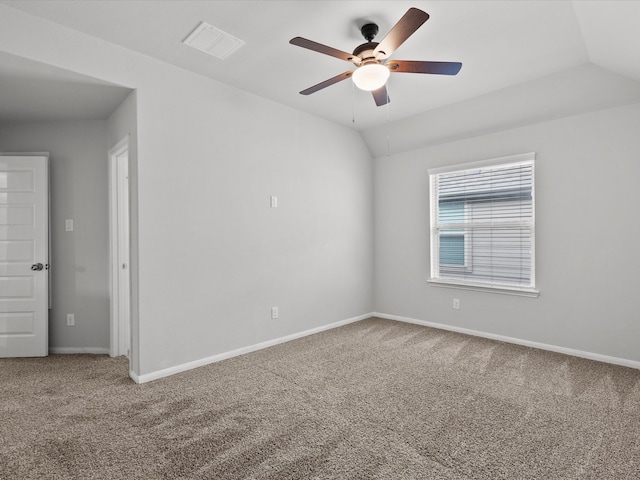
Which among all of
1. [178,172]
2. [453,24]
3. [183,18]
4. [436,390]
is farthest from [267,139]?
[436,390]

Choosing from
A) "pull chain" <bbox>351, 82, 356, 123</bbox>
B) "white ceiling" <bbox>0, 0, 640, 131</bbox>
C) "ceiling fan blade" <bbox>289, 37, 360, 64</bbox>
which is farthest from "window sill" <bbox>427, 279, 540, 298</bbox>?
"ceiling fan blade" <bbox>289, 37, 360, 64</bbox>

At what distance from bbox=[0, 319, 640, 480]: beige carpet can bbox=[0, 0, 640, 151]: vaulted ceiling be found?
2419 mm

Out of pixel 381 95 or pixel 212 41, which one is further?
pixel 381 95

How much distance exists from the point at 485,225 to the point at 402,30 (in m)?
2.81

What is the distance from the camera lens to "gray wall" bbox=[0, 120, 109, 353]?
3.79 meters

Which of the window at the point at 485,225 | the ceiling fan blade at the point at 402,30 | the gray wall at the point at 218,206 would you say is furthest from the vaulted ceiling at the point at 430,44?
the window at the point at 485,225

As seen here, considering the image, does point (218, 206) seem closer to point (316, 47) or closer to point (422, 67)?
point (316, 47)

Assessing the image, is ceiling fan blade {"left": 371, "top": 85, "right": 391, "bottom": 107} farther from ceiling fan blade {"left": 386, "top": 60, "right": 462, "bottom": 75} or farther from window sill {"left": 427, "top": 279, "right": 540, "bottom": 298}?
window sill {"left": 427, "top": 279, "right": 540, "bottom": 298}

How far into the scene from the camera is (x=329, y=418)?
7.70 ft

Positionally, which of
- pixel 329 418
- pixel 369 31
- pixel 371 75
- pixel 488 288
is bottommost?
pixel 329 418

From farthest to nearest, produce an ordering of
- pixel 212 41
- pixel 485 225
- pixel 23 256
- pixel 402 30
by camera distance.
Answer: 1. pixel 485 225
2. pixel 23 256
3. pixel 212 41
4. pixel 402 30

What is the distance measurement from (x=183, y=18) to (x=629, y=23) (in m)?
2.78

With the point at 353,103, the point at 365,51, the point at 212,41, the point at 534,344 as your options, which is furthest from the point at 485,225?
the point at 212,41

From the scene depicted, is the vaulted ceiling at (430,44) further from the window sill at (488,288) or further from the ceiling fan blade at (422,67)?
the window sill at (488,288)
